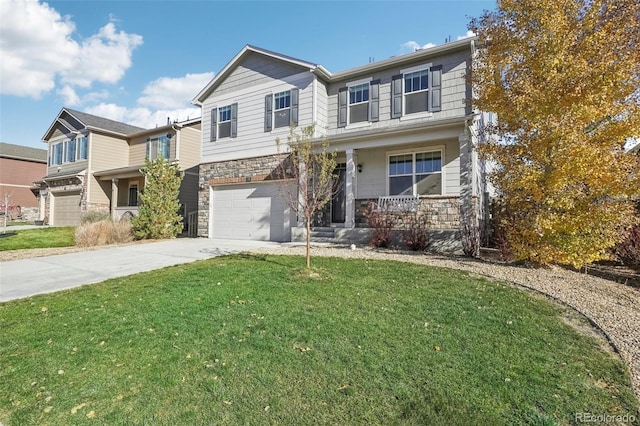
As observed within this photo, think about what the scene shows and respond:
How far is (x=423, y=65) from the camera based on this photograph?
11531mm

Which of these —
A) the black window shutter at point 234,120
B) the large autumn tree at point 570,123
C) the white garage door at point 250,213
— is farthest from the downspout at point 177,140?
the large autumn tree at point 570,123

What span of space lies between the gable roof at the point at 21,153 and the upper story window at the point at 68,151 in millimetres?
8070

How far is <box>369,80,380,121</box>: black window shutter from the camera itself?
40.2 ft

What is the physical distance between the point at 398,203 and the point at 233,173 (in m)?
7.29

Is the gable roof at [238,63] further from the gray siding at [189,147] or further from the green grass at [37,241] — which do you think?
the green grass at [37,241]

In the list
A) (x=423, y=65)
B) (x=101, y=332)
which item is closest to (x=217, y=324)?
(x=101, y=332)

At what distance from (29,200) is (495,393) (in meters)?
37.9

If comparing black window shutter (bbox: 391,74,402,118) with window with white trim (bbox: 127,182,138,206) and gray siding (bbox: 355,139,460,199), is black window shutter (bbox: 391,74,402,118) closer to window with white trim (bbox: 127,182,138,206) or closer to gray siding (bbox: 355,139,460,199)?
gray siding (bbox: 355,139,460,199)

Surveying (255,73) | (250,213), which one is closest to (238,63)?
(255,73)

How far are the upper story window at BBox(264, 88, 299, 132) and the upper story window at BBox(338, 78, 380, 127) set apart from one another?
5.85 feet

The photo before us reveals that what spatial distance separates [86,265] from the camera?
27.5ft

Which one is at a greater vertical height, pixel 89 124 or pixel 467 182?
pixel 89 124

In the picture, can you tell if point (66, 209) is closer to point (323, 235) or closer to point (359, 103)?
point (323, 235)

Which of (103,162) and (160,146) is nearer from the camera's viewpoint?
(160,146)
